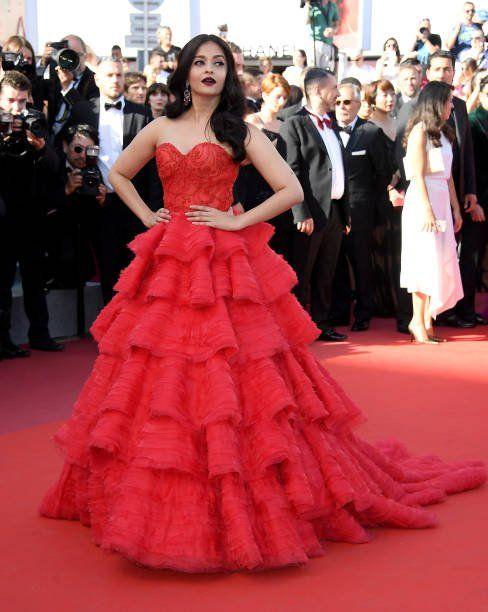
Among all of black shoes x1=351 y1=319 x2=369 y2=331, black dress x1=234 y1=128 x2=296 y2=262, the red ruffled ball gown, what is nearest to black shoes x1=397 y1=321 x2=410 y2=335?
black shoes x1=351 y1=319 x2=369 y2=331

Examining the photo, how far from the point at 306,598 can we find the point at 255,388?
2.17 feet

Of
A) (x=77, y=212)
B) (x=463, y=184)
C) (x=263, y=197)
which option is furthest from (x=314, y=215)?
(x=77, y=212)

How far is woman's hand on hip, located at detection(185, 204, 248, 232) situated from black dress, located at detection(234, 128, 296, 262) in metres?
3.53

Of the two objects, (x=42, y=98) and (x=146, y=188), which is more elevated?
(x=42, y=98)

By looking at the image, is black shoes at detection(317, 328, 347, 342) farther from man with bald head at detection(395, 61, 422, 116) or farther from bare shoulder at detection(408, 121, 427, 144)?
man with bald head at detection(395, 61, 422, 116)

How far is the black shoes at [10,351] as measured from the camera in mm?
6836

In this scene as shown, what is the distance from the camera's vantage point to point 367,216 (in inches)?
327

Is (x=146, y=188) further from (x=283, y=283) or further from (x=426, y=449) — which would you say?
(x=283, y=283)

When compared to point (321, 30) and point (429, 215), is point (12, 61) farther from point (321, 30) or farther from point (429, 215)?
point (321, 30)

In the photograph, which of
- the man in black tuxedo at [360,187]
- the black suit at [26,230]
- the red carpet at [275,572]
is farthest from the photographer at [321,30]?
the red carpet at [275,572]

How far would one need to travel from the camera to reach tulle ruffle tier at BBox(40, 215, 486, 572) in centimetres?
309

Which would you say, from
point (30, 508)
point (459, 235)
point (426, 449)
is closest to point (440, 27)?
point (459, 235)

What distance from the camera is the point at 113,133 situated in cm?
721

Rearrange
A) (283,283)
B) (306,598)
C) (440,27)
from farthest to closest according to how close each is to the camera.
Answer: (440,27) → (283,283) → (306,598)
